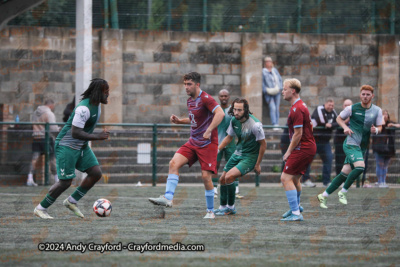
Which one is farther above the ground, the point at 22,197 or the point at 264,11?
the point at 264,11

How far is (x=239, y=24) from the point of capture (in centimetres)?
2177

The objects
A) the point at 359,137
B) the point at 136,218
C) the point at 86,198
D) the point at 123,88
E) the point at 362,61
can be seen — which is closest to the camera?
the point at 136,218

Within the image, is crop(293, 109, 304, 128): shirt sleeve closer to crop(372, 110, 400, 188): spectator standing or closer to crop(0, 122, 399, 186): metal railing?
crop(0, 122, 399, 186): metal railing

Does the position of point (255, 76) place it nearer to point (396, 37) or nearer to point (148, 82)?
point (148, 82)

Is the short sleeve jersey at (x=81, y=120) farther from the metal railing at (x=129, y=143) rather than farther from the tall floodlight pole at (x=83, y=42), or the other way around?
the metal railing at (x=129, y=143)

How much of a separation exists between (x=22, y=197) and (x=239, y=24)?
10136mm

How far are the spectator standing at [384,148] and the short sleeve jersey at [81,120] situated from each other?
10346 mm

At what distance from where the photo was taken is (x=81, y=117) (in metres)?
9.38

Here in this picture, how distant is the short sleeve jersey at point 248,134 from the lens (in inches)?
404

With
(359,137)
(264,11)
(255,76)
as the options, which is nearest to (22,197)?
(359,137)

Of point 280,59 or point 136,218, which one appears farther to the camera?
point 280,59

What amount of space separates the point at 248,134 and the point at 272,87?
10.8 m

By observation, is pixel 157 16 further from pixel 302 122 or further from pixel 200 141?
pixel 302 122

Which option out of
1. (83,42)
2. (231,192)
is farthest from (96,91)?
(83,42)
